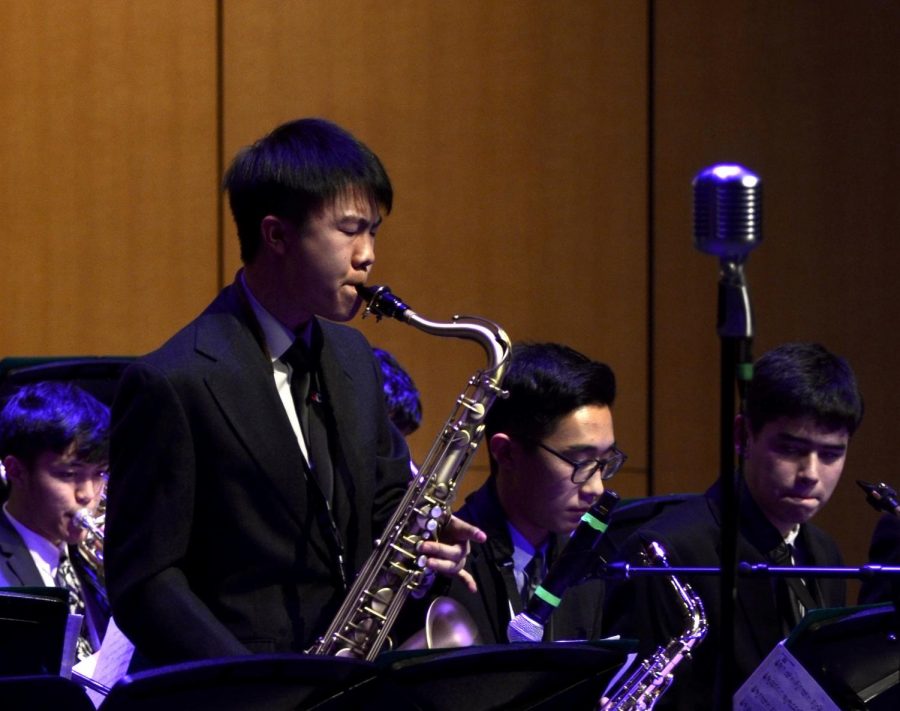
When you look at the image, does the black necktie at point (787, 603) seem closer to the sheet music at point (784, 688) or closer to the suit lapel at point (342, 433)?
the sheet music at point (784, 688)

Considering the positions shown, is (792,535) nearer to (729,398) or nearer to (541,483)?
(541,483)

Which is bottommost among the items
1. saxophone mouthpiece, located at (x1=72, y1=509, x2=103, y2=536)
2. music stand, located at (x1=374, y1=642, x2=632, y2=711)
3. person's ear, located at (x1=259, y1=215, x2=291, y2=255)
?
saxophone mouthpiece, located at (x1=72, y1=509, x2=103, y2=536)

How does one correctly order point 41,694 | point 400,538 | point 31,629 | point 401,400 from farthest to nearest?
point 401,400 < point 400,538 < point 31,629 < point 41,694

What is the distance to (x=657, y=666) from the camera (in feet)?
7.89

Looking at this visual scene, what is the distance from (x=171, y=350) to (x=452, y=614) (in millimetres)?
587

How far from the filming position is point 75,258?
4305 mm

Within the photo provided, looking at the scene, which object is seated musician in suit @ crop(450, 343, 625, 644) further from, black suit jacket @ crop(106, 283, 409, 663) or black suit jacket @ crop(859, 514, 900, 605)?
black suit jacket @ crop(859, 514, 900, 605)

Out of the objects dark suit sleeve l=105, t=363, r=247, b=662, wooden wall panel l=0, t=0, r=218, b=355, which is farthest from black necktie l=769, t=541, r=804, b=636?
wooden wall panel l=0, t=0, r=218, b=355

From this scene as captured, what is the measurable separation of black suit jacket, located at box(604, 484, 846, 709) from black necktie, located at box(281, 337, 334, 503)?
2.13 feet

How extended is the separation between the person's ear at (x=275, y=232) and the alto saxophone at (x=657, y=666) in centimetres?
80

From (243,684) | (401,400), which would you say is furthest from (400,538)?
(401,400)

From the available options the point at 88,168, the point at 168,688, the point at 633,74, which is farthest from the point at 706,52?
the point at 168,688

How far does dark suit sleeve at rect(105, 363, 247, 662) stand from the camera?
198 centimetres

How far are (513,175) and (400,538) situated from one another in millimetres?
2374
